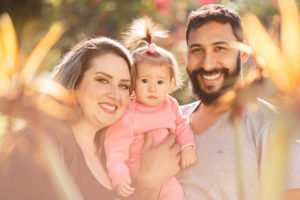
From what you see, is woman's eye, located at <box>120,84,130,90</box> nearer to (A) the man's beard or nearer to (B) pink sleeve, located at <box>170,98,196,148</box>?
(B) pink sleeve, located at <box>170,98,196,148</box>

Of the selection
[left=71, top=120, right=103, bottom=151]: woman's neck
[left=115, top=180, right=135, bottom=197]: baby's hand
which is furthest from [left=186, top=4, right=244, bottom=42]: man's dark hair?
[left=115, top=180, right=135, bottom=197]: baby's hand

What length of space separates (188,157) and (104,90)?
58 cm

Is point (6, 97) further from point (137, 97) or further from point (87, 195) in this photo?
point (137, 97)

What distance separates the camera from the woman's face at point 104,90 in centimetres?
194

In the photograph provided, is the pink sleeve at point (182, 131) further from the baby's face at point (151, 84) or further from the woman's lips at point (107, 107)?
the woman's lips at point (107, 107)

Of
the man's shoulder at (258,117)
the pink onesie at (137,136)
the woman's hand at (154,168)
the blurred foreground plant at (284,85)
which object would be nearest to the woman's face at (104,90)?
the pink onesie at (137,136)

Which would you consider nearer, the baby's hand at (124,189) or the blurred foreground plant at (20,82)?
the blurred foreground plant at (20,82)

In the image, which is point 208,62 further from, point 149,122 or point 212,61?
point 149,122

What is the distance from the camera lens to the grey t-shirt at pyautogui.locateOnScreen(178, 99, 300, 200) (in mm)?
1997

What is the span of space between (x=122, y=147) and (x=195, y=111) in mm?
673

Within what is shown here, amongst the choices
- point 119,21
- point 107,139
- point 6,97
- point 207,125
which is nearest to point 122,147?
point 107,139

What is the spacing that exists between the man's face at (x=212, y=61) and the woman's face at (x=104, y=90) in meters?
0.53

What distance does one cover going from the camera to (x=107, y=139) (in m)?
2.08

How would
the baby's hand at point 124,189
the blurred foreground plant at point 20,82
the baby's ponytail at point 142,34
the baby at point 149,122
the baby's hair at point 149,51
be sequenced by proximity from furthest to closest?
the baby's ponytail at point 142,34 → the baby's hair at point 149,51 → the baby at point 149,122 → the baby's hand at point 124,189 → the blurred foreground plant at point 20,82
